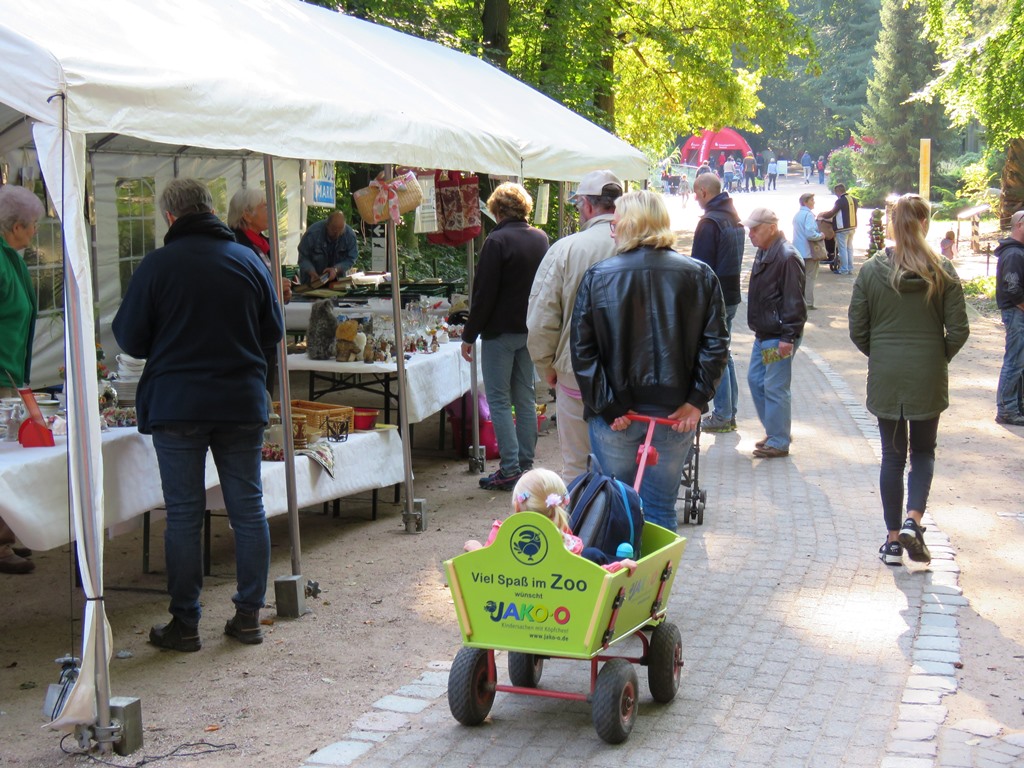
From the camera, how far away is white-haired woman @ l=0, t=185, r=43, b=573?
19.4 feet

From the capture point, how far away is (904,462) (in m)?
6.76

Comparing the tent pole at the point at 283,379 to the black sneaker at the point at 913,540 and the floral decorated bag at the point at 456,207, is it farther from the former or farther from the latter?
the floral decorated bag at the point at 456,207

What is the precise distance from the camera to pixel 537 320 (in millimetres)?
6348

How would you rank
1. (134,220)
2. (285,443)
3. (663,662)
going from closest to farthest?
(663,662)
(285,443)
(134,220)

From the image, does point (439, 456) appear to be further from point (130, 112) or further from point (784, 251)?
point (130, 112)

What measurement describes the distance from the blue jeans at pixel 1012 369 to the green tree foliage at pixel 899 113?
3838 centimetres

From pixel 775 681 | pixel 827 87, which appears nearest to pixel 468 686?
pixel 775 681

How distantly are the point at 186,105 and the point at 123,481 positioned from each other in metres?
1.98

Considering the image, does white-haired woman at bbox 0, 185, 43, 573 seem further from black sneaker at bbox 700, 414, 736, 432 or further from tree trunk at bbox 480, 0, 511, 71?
tree trunk at bbox 480, 0, 511, 71

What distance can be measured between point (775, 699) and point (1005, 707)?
0.91 meters

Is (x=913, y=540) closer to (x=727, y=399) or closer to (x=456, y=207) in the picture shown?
(x=727, y=399)

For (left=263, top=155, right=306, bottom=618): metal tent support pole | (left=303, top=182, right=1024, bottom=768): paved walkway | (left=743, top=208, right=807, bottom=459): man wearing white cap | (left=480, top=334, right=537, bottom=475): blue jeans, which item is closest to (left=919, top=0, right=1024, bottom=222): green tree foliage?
(left=743, top=208, right=807, bottom=459): man wearing white cap

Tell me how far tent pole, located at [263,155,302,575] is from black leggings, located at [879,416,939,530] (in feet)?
10.2

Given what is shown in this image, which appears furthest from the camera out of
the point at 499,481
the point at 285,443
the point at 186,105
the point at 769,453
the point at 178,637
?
the point at 769,453
